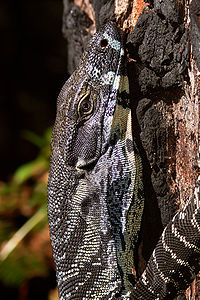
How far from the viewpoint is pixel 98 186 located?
242 cm

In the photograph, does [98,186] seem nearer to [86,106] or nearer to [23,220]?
[86,106]

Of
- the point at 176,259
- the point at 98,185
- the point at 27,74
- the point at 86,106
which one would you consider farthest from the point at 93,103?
the point at 27,74

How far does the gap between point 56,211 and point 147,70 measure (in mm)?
955

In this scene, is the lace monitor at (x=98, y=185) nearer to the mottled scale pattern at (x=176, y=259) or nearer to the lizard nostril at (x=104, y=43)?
the lizard nostril at (x=104, y=43)

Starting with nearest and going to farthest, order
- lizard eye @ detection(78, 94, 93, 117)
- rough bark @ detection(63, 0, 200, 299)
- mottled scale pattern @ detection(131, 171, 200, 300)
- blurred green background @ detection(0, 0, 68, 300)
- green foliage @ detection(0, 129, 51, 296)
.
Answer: mottled scale pattern @ detection(131, 171, 200, 300) → rough bark @ detection(63, 0, 200, 299) → lizard eye @ detection(78, 94, 93, 117) → green foliage @ detection(0, 129, 51, 296) → blurred green background @ detection(0, 0, 68, 300)

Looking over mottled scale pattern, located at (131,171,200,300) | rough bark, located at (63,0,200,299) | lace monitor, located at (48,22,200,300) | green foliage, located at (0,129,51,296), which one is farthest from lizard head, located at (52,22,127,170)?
green foliage, located at (0,129,51,296)

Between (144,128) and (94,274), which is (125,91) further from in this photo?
(94,274)

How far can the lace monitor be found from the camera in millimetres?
2400

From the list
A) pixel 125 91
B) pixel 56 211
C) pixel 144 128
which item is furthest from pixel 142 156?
pixel 56 211

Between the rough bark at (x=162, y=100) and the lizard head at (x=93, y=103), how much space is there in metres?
0.15

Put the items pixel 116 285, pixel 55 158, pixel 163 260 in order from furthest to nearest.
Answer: pixel 55 158, pixel 116 285, pixel 163 260

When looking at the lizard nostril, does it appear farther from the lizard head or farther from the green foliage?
the green foliage

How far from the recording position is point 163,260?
2.18 meters

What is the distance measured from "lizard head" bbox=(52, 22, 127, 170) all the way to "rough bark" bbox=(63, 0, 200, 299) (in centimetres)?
15
